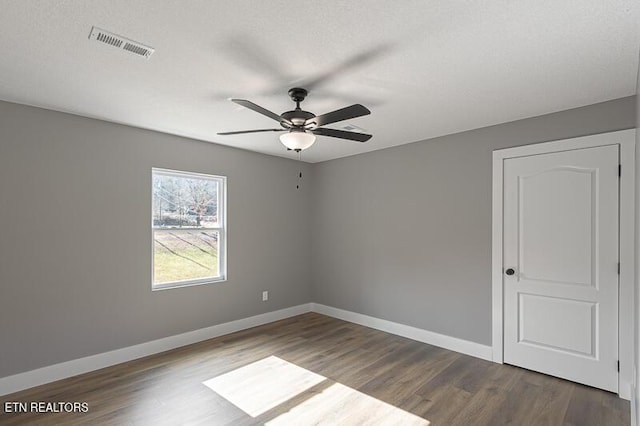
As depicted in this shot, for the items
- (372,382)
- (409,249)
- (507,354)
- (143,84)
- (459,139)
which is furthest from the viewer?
(409,249)

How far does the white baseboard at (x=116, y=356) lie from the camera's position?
279 cm

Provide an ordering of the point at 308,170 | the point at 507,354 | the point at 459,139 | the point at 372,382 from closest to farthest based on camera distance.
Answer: the point at 372,382, the point at 507,354, the point at 459,139, the point at 308,170

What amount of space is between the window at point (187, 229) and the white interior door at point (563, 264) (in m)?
3.52

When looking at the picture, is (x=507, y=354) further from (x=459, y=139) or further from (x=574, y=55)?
(x=574, y=55)

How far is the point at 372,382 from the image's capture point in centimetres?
297

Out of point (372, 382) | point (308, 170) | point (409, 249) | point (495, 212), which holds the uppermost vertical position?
point (308, 170)

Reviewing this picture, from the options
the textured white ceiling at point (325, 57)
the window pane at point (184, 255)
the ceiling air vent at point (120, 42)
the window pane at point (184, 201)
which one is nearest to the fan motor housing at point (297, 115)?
the textured white ceiling at point (325, 57)

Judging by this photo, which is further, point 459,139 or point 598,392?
point 459,139

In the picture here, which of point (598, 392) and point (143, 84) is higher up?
point (143, 84)

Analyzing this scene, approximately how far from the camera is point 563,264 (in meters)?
3.00

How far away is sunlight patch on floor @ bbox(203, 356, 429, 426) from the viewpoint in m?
2.39

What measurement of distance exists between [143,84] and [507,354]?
14.0 feet

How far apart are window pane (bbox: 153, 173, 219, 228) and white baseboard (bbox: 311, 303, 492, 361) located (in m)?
2.34

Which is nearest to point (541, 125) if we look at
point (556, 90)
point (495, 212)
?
point (556, 90)
